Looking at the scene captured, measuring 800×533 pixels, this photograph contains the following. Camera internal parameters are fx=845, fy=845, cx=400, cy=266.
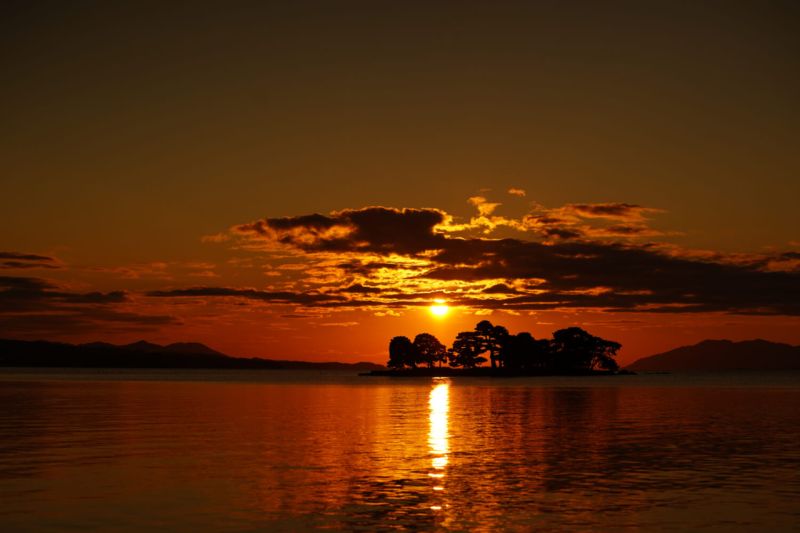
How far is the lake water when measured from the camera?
2911cm

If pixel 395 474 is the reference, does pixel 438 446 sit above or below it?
above

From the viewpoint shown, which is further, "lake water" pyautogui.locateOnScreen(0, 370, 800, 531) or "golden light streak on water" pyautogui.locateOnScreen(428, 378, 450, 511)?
"golden light streak on water" pyautogui.locateOnScreen(428, 378, 450, 511)

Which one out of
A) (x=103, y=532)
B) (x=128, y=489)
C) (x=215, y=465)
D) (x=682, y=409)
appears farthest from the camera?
(x=682, y=409)

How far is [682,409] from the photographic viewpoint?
303ft

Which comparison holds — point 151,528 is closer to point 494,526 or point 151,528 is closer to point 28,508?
point 28,508

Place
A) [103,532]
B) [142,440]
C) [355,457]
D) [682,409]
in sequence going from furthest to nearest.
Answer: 1. [682,409]
2. [142,440]
3. [355,457]
4. [103,532]

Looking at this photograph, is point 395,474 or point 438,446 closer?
point 395,474

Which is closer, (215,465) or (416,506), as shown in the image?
(416,506)

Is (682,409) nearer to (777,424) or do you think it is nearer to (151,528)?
(777,424)

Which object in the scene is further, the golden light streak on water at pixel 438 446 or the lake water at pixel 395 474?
the golden light streak on water at pixel 438 446

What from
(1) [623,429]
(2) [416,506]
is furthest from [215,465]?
(1) [623,429]

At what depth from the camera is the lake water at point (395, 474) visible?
29.1 meters

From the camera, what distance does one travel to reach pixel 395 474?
39.2m

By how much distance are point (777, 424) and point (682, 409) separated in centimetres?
2284
